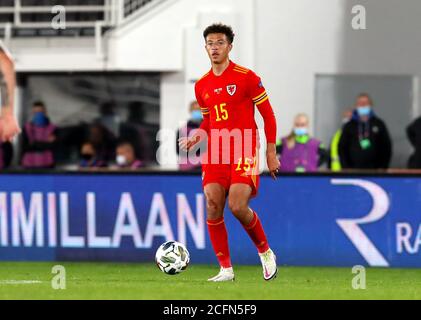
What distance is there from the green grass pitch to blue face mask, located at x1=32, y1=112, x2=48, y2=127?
471cm

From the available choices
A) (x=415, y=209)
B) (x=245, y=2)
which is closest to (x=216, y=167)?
(x=415, y=209)

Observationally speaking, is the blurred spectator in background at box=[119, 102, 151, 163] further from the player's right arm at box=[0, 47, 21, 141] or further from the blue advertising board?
the player's right arm at box=[0, 47, 21, 141]

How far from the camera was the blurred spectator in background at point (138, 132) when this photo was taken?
77.4ft

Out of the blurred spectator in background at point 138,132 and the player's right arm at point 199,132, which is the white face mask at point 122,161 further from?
the player's right arm at point 199,132

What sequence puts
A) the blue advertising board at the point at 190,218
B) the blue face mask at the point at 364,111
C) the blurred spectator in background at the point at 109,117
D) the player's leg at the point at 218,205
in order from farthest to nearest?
the blurred spectator in background at the point at 109,117 < the blue face mask at the point at 364,111 < the blue advertising board at the point at 190,218 < the player's leg at the point at 218,205

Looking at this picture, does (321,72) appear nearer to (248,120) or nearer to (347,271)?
(347,271)

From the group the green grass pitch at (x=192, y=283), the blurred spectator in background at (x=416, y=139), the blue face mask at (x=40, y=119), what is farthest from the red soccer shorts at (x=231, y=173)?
the blue face mask at (x=40, y=119)

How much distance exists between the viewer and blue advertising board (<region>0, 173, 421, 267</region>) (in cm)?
1587

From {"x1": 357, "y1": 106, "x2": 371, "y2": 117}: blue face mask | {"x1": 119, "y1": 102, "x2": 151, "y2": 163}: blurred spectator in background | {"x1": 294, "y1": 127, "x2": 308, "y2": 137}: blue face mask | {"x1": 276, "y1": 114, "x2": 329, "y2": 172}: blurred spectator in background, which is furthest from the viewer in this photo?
{"x1": 119, "y1": 102, "x2": 151, "y2": 163}: blurred spectator in background

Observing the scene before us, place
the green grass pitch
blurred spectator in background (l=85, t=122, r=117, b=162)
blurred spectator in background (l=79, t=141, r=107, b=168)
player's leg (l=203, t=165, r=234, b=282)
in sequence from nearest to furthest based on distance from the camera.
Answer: the green grass pitch, player's leg (l=203, t=165, r=234, b=282), blurred spectator in background (l=79, t=141, r=107, b=168), blurred spectator in background (l=85, t=122, r=117, b=162)

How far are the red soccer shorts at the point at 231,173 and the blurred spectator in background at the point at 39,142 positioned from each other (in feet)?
26.1

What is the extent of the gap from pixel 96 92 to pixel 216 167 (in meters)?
11.6

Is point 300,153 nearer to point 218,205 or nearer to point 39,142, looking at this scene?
point 39,142

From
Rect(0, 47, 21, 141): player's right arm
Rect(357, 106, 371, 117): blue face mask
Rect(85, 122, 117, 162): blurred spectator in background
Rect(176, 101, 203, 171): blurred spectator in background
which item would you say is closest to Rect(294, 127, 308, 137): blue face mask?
Rect(357, 106, 371, 117): blue face mask
